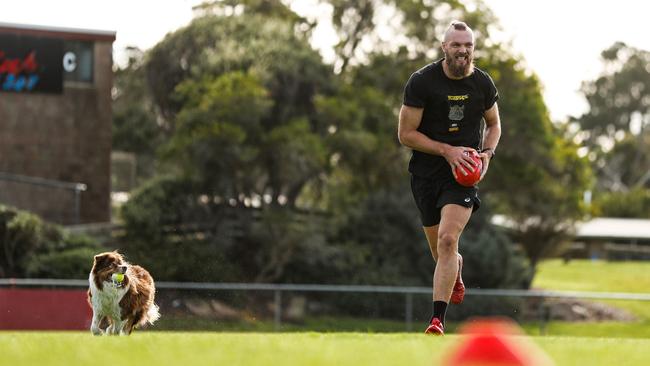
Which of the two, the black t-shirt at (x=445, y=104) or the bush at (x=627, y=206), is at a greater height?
the black t-shirt at (x=445, y=104)

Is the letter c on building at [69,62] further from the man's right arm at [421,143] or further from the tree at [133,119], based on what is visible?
the man's right arm at [421,143]

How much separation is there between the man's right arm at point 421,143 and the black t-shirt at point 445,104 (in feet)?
0.23

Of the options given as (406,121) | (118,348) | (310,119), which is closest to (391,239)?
(310,119)

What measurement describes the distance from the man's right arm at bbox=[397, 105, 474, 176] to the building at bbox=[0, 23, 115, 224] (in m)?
25.6

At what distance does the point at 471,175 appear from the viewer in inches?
381

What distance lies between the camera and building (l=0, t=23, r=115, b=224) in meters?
35.0

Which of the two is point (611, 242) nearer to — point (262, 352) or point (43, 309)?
point (43, 309)

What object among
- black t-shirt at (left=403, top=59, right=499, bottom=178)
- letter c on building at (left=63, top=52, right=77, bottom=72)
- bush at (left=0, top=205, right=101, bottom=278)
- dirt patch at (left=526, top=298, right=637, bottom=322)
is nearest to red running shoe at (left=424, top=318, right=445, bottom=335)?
black t-shirt at (left=403, top=59, right=499, bottom=178)

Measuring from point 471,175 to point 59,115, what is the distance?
27.8 m

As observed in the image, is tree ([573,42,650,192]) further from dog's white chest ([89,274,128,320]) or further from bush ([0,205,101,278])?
dog's white chest ([89,274,128,320])

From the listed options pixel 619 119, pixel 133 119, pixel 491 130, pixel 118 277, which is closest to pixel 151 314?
pixel 118 277

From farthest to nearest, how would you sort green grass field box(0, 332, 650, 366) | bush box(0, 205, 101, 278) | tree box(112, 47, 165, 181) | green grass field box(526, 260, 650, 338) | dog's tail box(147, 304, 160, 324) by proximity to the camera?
tree box(112, 47, 165, 181)
green grass field box(526, 260, 650, 338)
bush box(0, 205, 101, 278)
dog's tail box(147, 304, 160, 324)
green grass field box(0, 332, 650, 366)

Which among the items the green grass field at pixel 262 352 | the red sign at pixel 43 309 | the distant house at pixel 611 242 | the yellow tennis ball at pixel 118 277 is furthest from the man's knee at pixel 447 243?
the distant house at pixel 611 242

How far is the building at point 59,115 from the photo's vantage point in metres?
35.0
